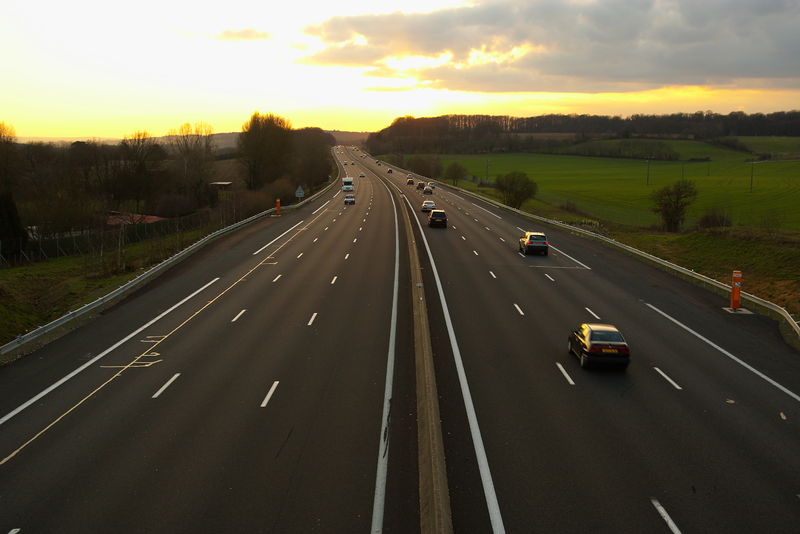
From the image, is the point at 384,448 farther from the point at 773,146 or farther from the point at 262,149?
the point at 773,146

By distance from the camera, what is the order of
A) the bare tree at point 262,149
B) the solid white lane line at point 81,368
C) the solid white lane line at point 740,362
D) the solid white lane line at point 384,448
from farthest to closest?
the bare tree at point 262,149
the solid white lane line at point 740,362
the solid white lane line at point 81,368
the solid white lane line at point 384,448

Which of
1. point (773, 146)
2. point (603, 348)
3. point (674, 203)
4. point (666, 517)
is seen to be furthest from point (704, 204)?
point (773, 146)

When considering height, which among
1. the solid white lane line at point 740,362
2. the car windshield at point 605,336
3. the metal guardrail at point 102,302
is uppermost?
the car windshield at point 605,336

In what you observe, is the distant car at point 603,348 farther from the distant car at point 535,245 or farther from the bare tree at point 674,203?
the bare tree at point 674,203

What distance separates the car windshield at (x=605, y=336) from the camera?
19078 millimetres

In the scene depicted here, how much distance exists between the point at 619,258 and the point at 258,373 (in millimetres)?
29664

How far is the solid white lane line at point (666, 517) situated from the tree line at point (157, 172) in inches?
2182

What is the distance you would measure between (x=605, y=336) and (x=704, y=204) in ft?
264

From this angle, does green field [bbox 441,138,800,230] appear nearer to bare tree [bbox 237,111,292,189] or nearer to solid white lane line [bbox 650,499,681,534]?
solid white lane line [bbox 650,499,681,534]

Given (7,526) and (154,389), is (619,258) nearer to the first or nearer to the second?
(154,389)

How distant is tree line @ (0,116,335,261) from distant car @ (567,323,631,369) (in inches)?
1915

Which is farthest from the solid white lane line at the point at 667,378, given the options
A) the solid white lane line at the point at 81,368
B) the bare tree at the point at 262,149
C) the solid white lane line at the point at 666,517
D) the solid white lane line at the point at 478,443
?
the bare tree at the point at 262,149

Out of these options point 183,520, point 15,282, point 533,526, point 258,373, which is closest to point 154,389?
point 258,373

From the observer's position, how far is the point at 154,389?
17391mm
